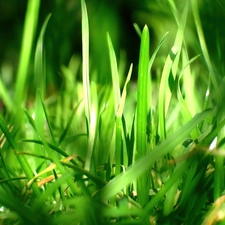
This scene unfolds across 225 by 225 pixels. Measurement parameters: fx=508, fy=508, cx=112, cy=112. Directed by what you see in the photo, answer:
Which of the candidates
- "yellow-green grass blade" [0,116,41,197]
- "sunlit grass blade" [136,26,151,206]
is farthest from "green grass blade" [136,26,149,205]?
"yellow-green grass blade" [0,116,41,197]

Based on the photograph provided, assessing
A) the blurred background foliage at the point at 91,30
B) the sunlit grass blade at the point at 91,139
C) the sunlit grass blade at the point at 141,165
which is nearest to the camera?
the sunlit grass blade at the point at 141,165

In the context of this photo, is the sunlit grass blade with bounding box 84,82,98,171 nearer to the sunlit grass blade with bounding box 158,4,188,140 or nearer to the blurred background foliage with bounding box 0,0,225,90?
the sunlit grass blade with bounding box 158,4,188,140

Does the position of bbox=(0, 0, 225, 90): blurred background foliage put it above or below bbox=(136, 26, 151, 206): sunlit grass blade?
above

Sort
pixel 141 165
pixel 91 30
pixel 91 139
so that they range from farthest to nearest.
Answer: pixel 91 30 → pixel 91 139 → pixel 141 165

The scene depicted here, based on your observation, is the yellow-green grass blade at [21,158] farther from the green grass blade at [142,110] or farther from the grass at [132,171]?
the green grass blade at [142,110]

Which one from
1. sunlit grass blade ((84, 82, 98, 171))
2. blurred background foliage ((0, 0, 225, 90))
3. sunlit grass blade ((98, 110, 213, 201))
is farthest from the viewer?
blurred background foliage ((0, 0, 225, 90))

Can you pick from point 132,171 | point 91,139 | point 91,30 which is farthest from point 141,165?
point 91,30

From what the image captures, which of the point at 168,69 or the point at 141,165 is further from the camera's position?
the point at 168,69

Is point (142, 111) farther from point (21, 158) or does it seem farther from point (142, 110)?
point (21, 158)

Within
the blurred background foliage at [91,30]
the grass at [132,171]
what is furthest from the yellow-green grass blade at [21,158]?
the blurred background foliage at [91,30]
